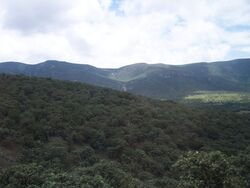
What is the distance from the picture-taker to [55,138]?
1697 inches

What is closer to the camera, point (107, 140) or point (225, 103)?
point (107, 140)

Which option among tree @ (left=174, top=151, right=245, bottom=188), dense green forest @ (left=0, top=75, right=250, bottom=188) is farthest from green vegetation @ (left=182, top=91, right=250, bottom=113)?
tree @ (left=174, top=151, right=245, bottom=188)

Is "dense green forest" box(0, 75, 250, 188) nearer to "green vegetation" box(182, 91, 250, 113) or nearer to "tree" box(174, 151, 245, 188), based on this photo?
"tree" box(174, 151, 245, 188)

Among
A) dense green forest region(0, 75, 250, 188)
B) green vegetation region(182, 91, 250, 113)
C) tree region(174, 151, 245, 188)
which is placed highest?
tree region(174, 151, 245, 188)

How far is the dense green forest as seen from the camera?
66.6ft

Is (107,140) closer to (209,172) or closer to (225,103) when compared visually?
(209,172)

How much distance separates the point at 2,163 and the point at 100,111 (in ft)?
79.3

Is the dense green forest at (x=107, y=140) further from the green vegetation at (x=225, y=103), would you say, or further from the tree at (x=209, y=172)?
the green vegetation at (x=225, y=103)

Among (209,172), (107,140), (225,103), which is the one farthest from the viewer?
(225,103)

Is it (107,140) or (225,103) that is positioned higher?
(107,140)

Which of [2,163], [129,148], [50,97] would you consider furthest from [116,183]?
[50,97]

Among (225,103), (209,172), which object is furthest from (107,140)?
(225,103)

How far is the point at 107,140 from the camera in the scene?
45938mm

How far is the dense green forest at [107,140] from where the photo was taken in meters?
20.3
